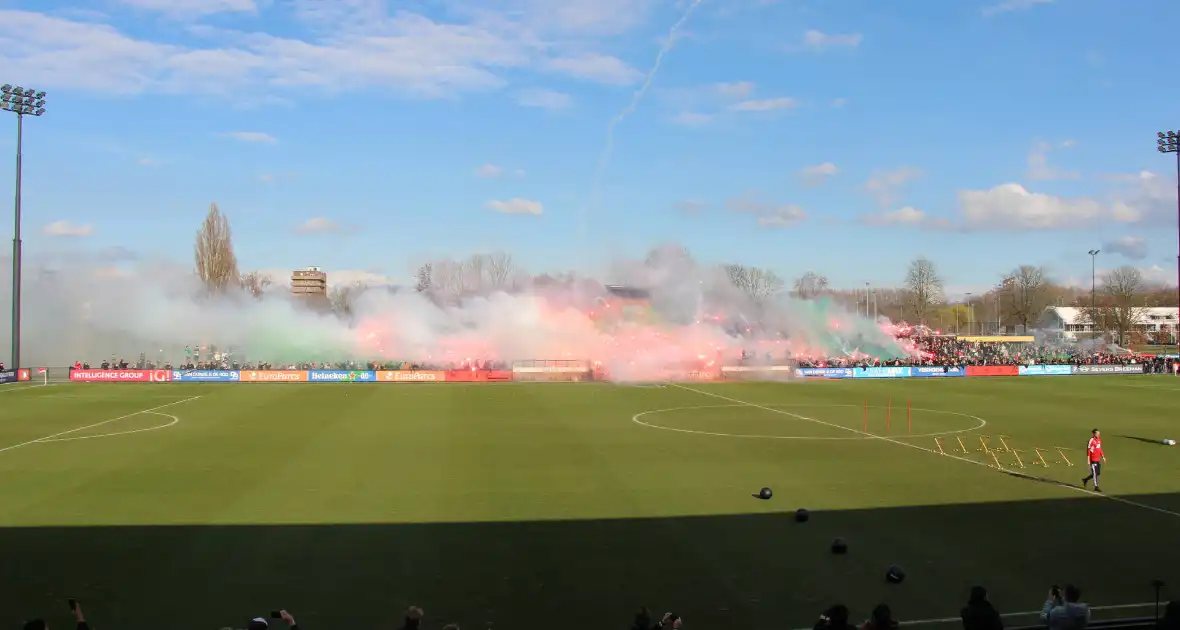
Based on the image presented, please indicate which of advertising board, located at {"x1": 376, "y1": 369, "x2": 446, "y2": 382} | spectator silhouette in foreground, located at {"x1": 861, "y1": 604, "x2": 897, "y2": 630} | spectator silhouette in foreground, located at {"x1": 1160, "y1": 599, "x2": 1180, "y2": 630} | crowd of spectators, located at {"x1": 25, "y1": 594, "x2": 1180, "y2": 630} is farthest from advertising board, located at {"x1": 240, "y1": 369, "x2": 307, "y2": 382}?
spectator silhouette in foreground, located at {"x1": 1160, "y1": 599, "x2": 1180, "y2": 630}

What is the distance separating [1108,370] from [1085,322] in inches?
2839

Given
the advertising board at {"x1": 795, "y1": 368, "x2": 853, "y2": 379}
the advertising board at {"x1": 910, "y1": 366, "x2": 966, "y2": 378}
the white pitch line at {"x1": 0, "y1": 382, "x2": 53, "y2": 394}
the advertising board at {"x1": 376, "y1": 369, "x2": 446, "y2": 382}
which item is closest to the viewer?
the white pitch line at {"x1": 0, "y1": 382, "x2": 53, "y2": 394}

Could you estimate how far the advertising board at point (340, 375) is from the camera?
199 feet

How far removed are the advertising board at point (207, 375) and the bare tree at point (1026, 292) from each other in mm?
116901

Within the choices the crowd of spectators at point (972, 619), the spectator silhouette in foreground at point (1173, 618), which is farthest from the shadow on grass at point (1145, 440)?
the spectator silhouette in foreground at point (1173, 618)

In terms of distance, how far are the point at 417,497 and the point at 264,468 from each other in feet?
21.4

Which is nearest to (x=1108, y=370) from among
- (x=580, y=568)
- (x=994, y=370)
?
(x=994, y=370)

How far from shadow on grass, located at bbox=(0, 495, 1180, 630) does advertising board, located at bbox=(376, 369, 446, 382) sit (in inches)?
1737

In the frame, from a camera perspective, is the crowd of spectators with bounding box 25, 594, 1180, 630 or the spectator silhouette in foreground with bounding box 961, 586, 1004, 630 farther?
the spectator silhouette in foreground with bounding box 961, 586, 1004, 630

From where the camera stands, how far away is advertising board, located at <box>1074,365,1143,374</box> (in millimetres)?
66938

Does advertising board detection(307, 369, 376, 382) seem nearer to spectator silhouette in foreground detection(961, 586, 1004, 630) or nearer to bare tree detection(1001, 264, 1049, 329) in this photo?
spectator silhouette in foreground detection(961, 586, 1004, 630)

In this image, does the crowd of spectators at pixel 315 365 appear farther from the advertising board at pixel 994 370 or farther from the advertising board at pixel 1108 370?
the advertising board at pixel 1108 370

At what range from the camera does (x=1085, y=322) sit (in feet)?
426

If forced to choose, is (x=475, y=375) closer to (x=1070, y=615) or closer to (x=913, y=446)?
(x=913, y=446)
